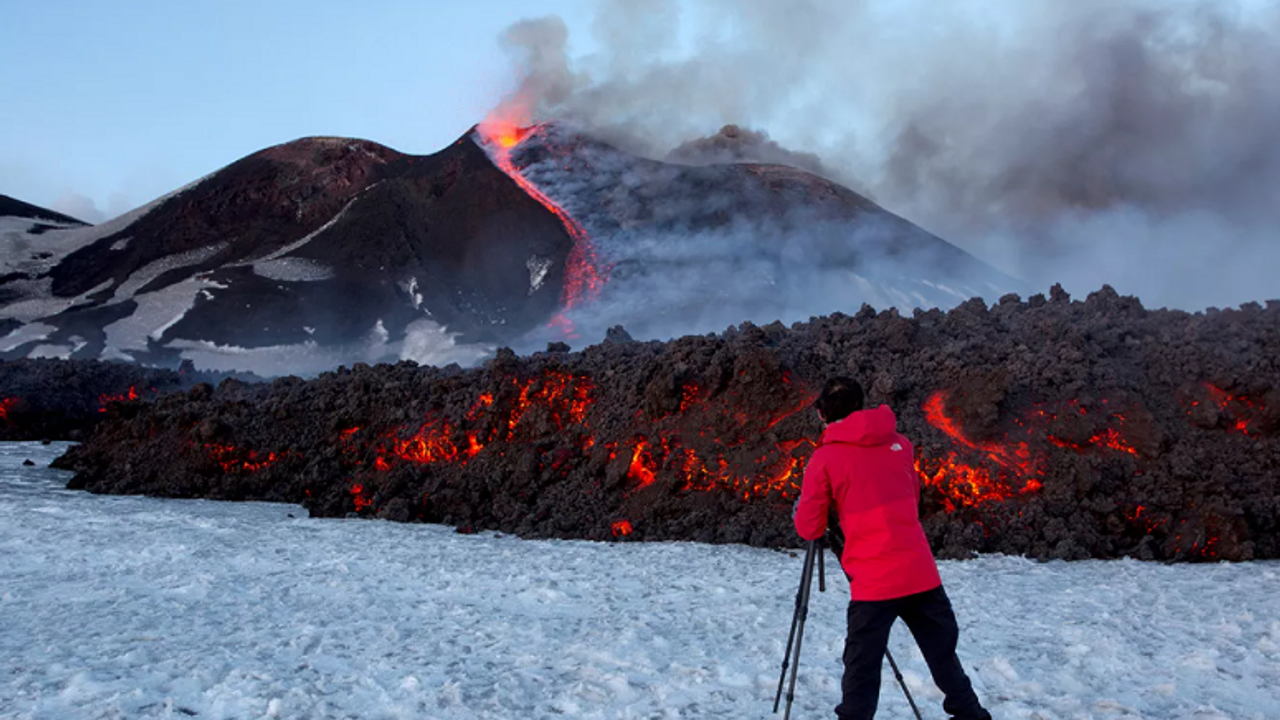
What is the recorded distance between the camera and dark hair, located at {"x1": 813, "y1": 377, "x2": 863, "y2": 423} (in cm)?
339

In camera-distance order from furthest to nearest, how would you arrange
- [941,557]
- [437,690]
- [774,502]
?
[774,502]
[941,557]
[437,690]

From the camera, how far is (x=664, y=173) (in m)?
31.5

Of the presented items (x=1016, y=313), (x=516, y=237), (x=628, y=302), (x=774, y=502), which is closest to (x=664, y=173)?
(x=516, y=237)

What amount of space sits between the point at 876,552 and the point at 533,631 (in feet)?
9.05

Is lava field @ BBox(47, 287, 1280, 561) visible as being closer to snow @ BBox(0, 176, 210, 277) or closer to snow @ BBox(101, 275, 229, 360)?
snow @ BBox(101, 275, 229, 360)

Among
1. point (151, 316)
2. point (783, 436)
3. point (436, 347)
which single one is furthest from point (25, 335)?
point (783, 436)

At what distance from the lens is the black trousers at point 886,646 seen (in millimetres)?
3221

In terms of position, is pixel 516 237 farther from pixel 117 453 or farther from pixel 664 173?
pixel 117 453

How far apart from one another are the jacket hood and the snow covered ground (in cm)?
157

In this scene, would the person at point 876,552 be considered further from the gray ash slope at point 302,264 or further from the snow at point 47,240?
the snow at point 47,240

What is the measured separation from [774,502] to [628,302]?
16050mm

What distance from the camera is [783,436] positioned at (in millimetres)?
8508

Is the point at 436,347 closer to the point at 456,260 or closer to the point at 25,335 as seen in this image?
the point at 456,260

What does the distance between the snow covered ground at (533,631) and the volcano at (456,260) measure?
14854 millimetres
